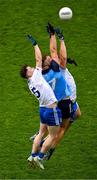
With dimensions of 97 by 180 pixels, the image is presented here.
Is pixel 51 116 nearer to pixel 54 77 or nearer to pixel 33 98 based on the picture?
pixel 54 77

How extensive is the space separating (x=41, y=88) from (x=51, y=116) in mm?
635

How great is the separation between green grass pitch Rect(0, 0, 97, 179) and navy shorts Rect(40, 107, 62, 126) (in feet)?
3.85

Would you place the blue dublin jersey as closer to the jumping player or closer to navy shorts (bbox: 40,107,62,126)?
the jumping player

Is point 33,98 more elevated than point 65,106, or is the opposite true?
point 65,106

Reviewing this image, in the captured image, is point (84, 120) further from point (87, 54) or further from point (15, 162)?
point (87, 54)

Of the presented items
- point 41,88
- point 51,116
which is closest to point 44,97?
point 41,88

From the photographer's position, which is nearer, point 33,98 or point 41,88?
point 41,88

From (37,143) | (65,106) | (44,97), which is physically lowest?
(37,143)

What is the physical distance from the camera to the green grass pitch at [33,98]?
45.4 ft

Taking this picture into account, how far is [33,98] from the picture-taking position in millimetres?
17203

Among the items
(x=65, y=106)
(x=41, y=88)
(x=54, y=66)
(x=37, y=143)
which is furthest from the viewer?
(x=65, y=106)

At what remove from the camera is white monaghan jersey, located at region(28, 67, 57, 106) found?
1298cm

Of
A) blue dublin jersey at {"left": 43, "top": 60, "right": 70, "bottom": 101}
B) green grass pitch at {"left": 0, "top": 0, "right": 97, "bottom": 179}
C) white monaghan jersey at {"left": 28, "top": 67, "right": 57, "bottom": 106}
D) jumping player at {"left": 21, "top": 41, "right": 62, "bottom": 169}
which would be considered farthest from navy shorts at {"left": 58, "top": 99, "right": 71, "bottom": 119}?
green grass pitch at {"left": 0, "top": 0, "right": 97, "bottom": 179}

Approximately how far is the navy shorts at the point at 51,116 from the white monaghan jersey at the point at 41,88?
15cm
